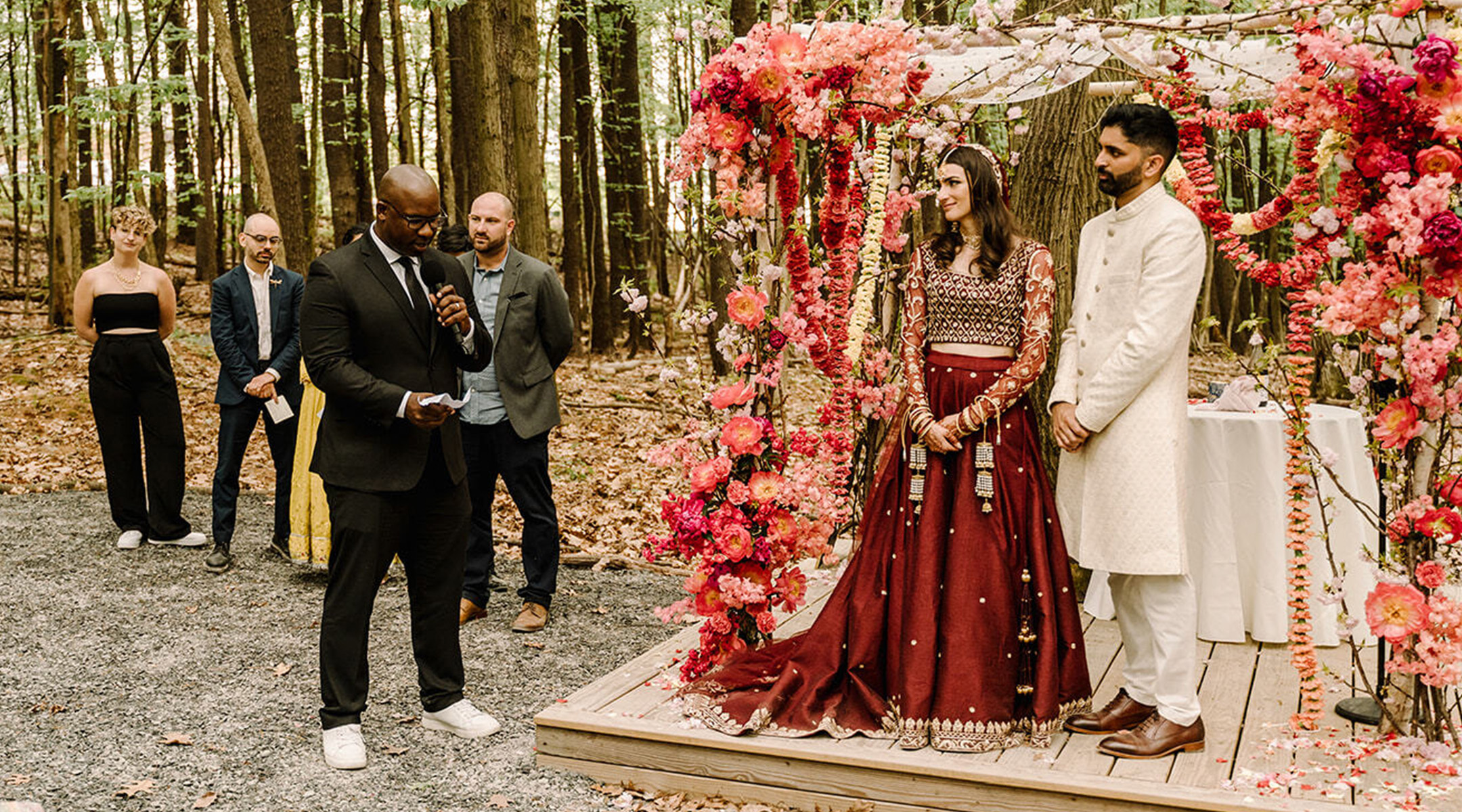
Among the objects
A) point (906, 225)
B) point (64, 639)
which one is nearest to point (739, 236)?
point (64, 639)

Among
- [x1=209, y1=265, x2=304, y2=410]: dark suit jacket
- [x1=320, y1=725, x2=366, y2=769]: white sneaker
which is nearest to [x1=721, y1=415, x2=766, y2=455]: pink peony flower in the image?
[x1=320, y1=725, x2=366, y2=769]: white sneaker

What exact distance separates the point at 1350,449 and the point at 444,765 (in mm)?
4057

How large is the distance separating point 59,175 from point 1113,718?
14.9 metres

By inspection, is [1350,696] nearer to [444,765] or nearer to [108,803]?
[444,765]

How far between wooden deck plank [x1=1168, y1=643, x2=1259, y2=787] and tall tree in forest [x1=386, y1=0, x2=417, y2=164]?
601 inches

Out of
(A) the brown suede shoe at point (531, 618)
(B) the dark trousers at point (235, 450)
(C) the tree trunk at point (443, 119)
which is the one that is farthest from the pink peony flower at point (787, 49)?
(C) the tree trunk at point (443, 119)

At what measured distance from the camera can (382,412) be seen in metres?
3.96

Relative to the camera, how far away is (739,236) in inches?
175

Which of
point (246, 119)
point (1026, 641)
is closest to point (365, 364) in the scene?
point (1026, 641)

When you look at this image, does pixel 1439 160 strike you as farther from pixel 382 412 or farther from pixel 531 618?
pixel 531 618

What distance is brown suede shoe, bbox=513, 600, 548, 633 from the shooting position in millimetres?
5809

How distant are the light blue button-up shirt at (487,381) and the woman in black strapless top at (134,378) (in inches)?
99.8

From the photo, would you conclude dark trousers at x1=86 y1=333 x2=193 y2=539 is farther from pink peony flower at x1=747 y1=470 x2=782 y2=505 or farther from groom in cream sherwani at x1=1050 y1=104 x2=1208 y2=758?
groom in cream sherwani at x1=1050 y1=104 x2=1208 y2=758

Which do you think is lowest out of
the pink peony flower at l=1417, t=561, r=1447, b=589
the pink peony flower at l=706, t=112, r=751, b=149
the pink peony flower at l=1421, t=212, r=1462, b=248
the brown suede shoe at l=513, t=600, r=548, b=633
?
the brown suede shoe at l=513, t=600, r=548, b=633
